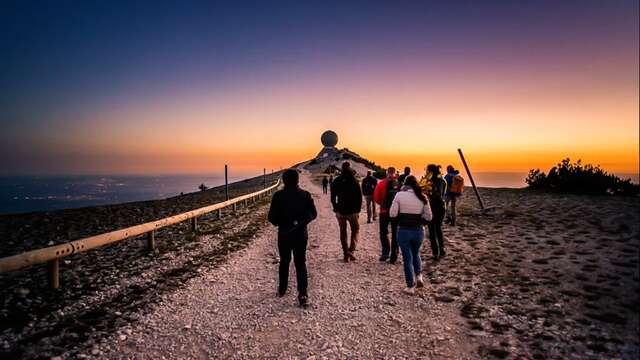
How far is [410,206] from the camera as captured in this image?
6238 millimetres

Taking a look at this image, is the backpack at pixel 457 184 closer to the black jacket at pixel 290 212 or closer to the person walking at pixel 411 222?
the person walking at pixel 411 222

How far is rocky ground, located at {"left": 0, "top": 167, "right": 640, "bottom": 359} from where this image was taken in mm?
4105

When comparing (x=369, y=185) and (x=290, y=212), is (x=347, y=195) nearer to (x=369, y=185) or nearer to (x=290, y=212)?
(x=290, y=212)

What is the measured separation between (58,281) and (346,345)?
6074 millimetres

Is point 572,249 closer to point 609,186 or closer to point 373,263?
point 373,263

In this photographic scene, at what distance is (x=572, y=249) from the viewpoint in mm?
8359

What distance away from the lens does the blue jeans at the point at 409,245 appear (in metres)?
6.23

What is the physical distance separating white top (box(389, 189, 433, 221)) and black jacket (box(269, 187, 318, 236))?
1.82 m

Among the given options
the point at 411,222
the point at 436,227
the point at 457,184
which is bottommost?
the point at 436,227

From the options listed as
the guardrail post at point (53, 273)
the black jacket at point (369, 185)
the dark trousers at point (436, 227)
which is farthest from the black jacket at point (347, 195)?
the guardrail post at point (53, 273)

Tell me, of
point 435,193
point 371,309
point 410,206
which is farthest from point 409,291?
point 435,193

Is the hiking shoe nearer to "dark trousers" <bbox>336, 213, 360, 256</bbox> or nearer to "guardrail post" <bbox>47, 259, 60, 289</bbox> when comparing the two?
"dark trousers" <bbox>336, 213, 360, 256</bbox>

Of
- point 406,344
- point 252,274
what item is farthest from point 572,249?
point 252,274

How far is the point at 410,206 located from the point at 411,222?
0.34 m
